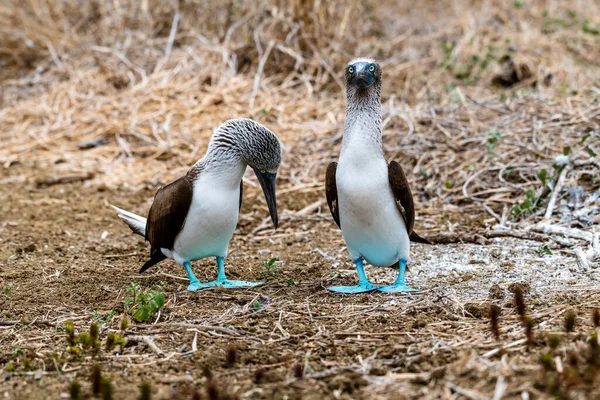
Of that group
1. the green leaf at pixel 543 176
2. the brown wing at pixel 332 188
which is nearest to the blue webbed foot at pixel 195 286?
the brown wing at pixel 332 188

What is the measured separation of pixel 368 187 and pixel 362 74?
0.65 metres

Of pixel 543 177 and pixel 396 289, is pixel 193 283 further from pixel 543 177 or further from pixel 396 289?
pixel 543 177

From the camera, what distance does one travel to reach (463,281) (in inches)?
184

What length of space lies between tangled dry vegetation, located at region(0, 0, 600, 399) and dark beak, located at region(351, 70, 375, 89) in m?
1.24

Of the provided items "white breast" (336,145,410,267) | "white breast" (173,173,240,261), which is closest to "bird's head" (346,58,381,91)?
"white breast" (336,145,410,267)

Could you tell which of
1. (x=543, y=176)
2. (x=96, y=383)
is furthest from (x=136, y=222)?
(x=543, y=176)

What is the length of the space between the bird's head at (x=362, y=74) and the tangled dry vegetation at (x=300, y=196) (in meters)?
1.25

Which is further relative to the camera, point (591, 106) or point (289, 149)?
point (289, 149)

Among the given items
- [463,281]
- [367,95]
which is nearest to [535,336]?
[463,281]

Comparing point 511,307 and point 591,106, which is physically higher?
point 591,106

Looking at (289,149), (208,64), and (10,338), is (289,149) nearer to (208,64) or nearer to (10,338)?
(208,64)

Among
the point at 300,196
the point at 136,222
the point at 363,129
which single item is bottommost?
the point at 300,196

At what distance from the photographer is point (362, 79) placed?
435 cm

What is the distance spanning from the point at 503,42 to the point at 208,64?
14.3 ft
